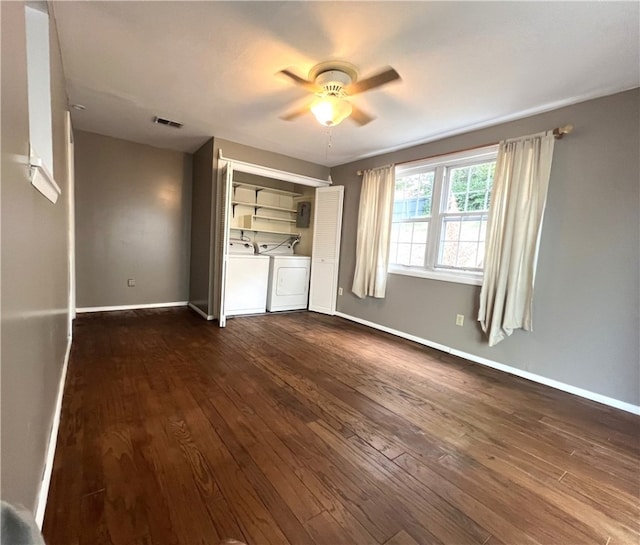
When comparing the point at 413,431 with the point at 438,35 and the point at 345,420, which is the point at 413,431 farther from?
the point at 438,35

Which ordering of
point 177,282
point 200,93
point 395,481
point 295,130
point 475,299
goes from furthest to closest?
point 177,282 → point 295,130 → point 475,299 → point 200,93 → point 395,481

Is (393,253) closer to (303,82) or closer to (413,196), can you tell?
(413,196)

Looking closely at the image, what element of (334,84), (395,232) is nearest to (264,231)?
(395,232)

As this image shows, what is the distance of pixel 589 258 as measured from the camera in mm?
2402

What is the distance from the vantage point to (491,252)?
9.45ft

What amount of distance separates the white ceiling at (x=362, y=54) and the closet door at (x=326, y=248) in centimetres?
166

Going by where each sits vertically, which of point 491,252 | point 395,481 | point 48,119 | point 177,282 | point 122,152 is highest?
point 122,152

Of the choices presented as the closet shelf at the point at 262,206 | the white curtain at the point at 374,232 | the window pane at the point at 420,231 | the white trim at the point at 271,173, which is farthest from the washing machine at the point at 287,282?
the window pane at the point at 420,231

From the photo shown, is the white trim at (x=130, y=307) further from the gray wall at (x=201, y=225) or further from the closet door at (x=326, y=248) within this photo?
the closet door at (x=326, y=248)

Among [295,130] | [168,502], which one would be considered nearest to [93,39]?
[295,130]

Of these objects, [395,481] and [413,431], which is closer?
[395,481]

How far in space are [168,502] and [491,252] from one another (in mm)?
3033

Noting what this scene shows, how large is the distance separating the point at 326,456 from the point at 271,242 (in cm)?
409

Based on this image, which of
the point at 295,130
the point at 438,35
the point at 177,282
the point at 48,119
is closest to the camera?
the point at 48,119
